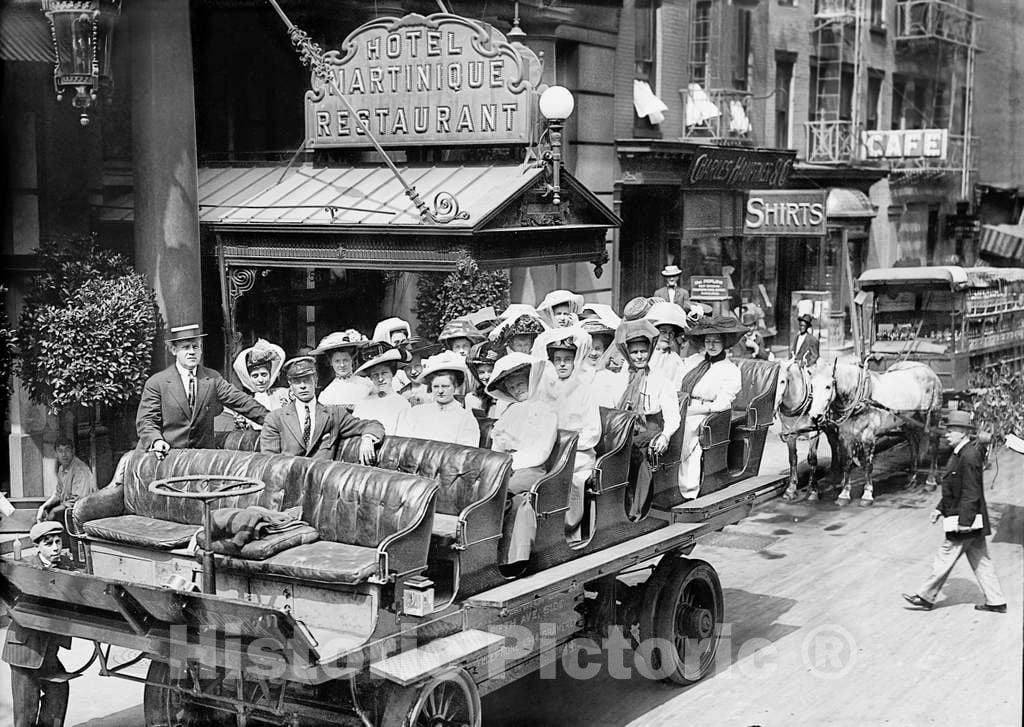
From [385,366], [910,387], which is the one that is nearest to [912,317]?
[910,387]

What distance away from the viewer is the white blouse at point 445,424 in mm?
7953

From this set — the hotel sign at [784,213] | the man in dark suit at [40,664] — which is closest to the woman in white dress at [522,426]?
the man in dark suit at [40,664]

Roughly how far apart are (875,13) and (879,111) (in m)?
2.27

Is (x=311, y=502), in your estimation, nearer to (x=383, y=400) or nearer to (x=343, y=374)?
(x=383, y=400)

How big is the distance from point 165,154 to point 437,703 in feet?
24.3

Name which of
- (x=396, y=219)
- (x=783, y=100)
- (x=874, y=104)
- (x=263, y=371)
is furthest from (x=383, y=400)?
(x=874, y=104)

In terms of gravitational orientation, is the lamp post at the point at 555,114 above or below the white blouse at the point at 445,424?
above

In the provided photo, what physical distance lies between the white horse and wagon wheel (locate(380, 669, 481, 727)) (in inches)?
263

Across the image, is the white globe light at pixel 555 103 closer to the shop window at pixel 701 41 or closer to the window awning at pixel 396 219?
the window awning at pixel 396 219

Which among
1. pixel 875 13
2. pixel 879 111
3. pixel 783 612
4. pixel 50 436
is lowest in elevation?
pixel 783 612

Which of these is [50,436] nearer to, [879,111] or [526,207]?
[526,207]

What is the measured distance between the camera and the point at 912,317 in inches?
659

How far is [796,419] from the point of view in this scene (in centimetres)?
1401

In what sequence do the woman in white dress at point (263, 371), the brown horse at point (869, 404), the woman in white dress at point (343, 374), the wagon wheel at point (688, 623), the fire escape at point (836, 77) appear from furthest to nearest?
1. the fire escape at point (836, 77)
2. the brown horse at point (869, 404)
3. the woman in white dress at point (263, 371)
4. the woman in white dress at point (343, 374)
5. the wagon wheel at point (688, 623)
